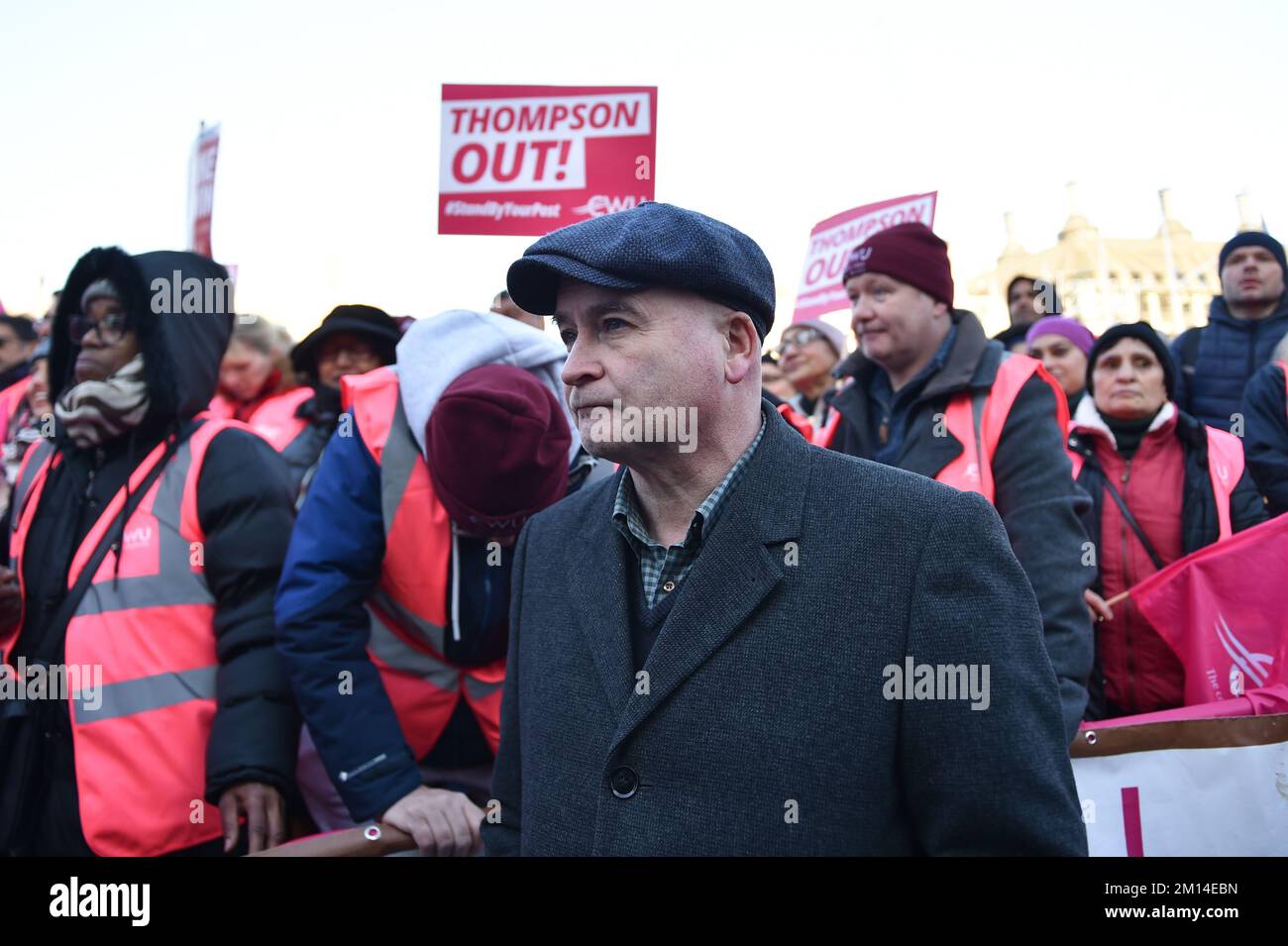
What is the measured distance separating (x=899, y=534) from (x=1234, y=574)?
92.3 inches

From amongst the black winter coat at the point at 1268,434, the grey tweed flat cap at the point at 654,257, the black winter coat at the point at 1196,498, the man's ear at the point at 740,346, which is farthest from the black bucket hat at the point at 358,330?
the black winter coat at the point at 1268,434

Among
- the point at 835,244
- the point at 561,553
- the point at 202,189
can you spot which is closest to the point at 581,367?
the point at 561,553

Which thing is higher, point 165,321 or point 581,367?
point 165,321

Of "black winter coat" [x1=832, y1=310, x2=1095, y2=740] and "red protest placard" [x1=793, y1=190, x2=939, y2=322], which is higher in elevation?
"red protest placard" [x1=793, y1=190, x2=939, y2=322]

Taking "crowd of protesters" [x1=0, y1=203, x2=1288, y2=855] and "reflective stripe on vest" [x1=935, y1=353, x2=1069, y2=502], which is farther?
"reflective stripe on vest" [x1=935, y1=353, x2=1069, y2=502]

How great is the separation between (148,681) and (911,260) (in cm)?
264

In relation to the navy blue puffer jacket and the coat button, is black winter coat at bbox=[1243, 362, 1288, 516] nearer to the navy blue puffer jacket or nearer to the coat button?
the navy blue puffer jacket

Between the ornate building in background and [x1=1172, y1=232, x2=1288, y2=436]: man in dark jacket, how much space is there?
16.3 metres

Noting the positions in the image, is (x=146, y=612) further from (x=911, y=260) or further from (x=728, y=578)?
(x=911, y=260)

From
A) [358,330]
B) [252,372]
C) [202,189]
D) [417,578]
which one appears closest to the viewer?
[417,578]

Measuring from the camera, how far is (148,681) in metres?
2.71

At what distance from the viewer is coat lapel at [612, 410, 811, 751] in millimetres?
1672

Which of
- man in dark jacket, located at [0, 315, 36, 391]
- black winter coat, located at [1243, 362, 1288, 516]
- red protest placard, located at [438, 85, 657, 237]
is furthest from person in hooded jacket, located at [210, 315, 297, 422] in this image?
black winter coat, located at [1243, 362, 1288, 516]
